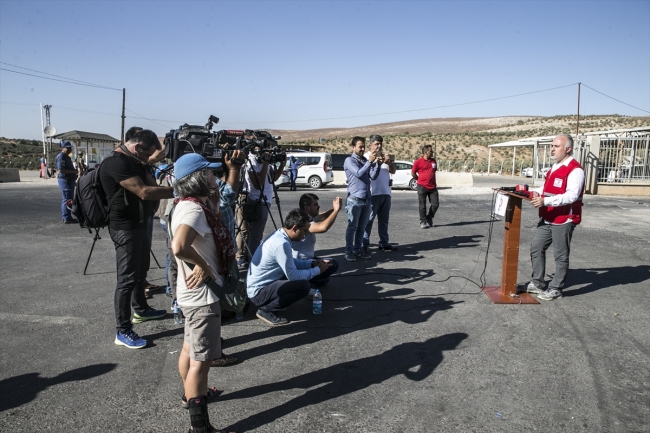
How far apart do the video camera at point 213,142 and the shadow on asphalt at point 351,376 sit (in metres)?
2.72

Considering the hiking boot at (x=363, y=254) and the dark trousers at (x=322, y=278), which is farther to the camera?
the hiking boot at (x=363, y=254)

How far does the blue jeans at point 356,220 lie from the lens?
7328 millimetres

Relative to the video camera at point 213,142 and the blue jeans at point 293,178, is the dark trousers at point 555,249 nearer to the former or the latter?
the video camera at point 213,142

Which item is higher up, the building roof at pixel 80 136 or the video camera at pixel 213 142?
the building roof at pixel 80 136

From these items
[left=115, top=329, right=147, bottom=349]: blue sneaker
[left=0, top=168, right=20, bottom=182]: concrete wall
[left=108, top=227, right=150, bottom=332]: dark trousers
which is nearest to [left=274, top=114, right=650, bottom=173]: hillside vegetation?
[left=0, top=168, right=20, bottom=182]: concrete wall

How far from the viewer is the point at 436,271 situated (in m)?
6.84

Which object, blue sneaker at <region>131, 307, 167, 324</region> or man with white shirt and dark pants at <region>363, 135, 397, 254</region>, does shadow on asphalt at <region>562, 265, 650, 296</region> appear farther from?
blue sneaker at <region>131, 307, 167, 324</region>

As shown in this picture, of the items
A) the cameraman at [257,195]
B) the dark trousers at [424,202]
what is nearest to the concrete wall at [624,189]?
the dark trousers at [424,202]

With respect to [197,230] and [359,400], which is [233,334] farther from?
[197,230]

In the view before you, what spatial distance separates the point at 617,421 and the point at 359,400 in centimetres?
169

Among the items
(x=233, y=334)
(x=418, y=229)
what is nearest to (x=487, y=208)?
(x=418, y=229)

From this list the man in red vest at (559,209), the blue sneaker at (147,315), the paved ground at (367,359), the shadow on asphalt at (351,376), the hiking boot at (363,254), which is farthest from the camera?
the hiking boot at (363,254)

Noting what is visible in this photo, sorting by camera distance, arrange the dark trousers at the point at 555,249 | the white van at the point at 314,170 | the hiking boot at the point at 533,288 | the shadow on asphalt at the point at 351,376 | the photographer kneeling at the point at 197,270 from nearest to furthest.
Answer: the photographer kneeling at the point at 197,270, the shadow on asphalt at the point at 351,376, the dark trousers at the point at 555,249, the hiking boot at the point at 533,288, the white van at the point at 314,170

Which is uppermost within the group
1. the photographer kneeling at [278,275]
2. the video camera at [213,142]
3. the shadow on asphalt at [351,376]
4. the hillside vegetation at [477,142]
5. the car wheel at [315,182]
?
the hillside vegetation at [477,142]
